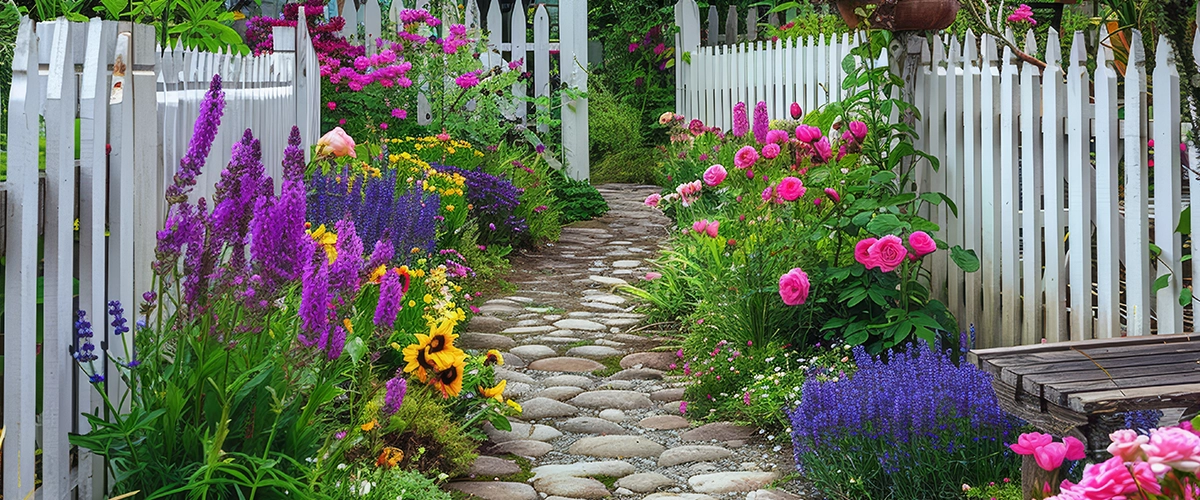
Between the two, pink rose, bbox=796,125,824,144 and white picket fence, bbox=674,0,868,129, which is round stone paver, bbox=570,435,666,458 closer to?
pink rose, bbox=796,125,824,144

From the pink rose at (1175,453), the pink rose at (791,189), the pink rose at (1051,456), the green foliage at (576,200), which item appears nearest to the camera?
the pink rose at (1175,453)

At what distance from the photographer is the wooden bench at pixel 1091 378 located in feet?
7.34

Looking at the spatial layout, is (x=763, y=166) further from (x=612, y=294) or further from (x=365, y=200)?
(x=365, y=200)

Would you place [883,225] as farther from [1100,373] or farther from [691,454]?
[1100,373]

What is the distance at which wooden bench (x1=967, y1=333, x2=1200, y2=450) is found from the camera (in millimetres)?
2238

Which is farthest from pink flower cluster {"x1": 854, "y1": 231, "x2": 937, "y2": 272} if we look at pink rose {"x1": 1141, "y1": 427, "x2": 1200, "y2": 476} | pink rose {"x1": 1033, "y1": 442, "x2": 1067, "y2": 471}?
pink rose {"x1": 1141, "y1": 427, "x2": 1200, "y2": 476}

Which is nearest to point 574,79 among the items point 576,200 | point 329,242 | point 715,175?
point 576,200

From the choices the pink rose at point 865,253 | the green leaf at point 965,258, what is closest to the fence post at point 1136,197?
the green leaf at point 965,258

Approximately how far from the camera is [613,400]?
398 cm

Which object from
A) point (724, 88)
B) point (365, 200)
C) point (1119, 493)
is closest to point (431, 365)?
point (365, 200)

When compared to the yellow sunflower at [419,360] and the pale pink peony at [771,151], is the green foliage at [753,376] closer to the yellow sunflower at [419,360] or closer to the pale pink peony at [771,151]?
the pale pink peony at [771,151]

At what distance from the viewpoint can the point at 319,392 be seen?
2.24m

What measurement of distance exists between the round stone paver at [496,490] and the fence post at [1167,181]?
1679mm

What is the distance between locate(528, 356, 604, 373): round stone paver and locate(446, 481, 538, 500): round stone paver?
1.26 m
